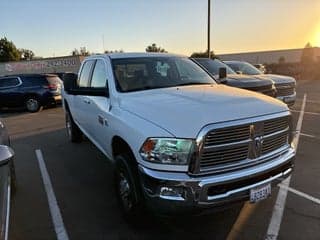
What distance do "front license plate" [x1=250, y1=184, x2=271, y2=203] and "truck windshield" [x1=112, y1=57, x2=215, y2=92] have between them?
6.44ft

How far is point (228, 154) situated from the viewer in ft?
13.2

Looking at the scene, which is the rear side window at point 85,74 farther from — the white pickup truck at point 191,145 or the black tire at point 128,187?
the black tire at point 128,187

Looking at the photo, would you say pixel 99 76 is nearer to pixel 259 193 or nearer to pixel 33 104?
pixel 259 193

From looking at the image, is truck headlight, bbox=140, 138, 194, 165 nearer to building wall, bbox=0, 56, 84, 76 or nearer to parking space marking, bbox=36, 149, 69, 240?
parking space marking, bbox=36, 149, 69, 240

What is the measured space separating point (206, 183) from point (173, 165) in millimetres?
347

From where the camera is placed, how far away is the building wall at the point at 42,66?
42.5m

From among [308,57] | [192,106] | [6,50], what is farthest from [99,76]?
[6,50]

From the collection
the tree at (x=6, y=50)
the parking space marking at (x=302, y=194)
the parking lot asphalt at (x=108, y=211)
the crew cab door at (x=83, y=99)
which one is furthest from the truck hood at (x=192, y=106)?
the tree at (x=6, y=50)

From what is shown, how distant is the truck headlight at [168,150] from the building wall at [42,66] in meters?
39.6

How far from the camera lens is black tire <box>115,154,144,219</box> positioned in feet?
14.2

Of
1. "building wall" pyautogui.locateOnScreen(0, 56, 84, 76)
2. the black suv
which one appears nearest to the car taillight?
the black suv

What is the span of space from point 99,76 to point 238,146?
2969 millimetres

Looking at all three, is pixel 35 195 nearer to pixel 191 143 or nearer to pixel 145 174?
pixel 145 174

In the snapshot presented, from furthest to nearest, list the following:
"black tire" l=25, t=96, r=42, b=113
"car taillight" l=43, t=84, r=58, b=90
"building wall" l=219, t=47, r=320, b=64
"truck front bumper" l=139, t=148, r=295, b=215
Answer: "building wall" l=219, t=47, r=320, b=64 < "car taillight" l=43, t=84, r=58, b=90 < "black tire" l=25, t=96, r=42, b=113 < "truck front bumper" l=139, t=148, r=295, b=215
